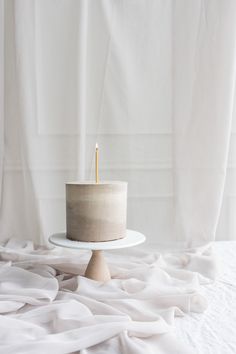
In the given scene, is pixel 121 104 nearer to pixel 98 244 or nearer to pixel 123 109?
pixel 123 109

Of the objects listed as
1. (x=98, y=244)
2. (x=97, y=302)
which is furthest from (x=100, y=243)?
(x=97, y=302)

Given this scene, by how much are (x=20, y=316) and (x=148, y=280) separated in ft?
0.97

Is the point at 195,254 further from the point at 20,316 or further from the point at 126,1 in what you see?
the point at 126,1

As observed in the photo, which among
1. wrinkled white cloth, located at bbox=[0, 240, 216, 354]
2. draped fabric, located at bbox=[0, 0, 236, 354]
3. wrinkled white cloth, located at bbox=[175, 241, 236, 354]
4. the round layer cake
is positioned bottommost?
wrinkled white cloth, located at bbox=[175, 241, 236, 354]

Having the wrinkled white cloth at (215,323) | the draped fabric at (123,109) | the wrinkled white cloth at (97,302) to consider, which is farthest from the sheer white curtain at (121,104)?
the wrinkled white cloth at (215,323)

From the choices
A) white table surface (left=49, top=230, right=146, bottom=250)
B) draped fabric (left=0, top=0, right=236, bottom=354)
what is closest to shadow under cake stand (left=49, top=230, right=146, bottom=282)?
white table surface (left=49, top=230, right=146, bottom=250)

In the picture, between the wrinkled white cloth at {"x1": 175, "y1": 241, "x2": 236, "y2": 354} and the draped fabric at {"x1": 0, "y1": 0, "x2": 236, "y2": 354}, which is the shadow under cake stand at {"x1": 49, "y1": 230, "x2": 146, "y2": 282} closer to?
the wrinkled white cloth at {"x1": 175, "y1": 241, "x2": 236, "y2": 354}

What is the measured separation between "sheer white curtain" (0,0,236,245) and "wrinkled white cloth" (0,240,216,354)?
0.88 ft

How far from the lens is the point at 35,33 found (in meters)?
1.32

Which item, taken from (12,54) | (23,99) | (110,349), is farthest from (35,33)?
(110,349)

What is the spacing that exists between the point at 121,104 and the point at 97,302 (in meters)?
0.78

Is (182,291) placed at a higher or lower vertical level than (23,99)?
lower

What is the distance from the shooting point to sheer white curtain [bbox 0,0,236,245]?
1329 millimetres

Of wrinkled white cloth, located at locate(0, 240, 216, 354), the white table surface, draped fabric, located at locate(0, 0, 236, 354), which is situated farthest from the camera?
draped fabric, located at locate(0, 0, 236, 354)
